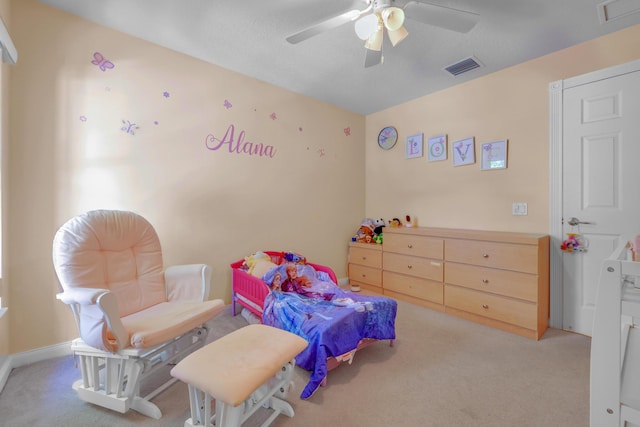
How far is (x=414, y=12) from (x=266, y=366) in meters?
2.05

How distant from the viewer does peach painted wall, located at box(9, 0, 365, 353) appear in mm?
1827

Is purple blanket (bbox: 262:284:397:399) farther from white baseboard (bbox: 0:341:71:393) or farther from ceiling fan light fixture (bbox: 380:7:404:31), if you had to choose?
ceiling fan light fixture (bbox: 380:7:404:31)

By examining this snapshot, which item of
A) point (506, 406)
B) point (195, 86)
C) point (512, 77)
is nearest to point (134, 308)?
point (195, 86)

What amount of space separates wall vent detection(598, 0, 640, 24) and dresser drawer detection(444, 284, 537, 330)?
7.21 feet

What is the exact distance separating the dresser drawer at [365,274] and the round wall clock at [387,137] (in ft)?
5.52

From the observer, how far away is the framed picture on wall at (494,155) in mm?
2717

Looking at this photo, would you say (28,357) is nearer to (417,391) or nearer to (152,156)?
(152,156)

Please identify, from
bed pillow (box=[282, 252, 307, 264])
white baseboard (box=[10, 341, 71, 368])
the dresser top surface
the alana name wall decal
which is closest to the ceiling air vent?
the dresser top surface

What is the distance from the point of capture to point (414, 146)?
3434 mm

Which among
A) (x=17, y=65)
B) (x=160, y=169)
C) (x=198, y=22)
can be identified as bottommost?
(x=160, y=169)

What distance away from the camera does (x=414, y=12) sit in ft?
5.21

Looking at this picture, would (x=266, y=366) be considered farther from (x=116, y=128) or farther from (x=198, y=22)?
(x=198, y=22)

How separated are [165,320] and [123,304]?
18.0 inches

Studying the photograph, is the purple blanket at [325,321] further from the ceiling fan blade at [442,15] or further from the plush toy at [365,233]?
the ceiling fan blade at [442,15]
